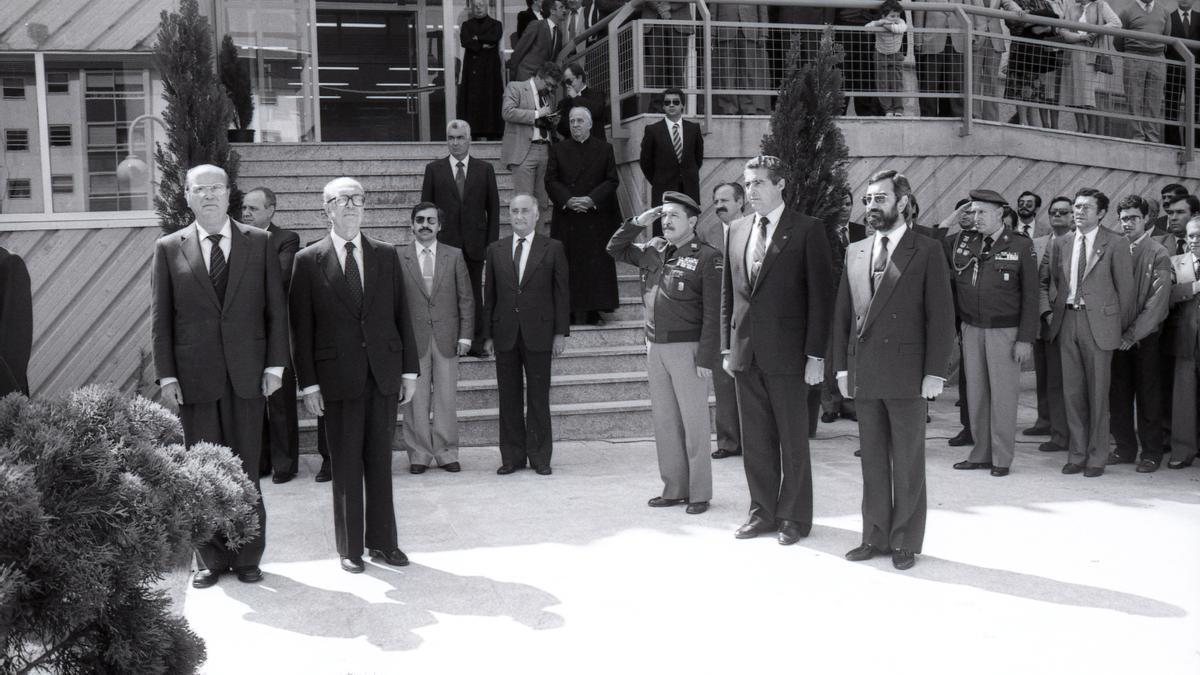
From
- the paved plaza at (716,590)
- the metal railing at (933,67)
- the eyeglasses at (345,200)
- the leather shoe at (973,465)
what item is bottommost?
the paved plaza at (716,590)

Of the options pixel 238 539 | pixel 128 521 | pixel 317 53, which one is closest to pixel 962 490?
pixel 238 539

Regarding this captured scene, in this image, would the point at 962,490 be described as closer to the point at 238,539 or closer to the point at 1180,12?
the point at 238,539

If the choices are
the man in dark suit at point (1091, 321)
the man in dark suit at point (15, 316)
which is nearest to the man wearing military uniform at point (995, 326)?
the man in dark suit at point (1091, 321)

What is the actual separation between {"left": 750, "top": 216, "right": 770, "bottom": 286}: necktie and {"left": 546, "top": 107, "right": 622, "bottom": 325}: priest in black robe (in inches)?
155

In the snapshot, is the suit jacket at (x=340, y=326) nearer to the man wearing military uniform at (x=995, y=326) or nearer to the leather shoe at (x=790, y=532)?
the leather shoe at (x=790, y=532)

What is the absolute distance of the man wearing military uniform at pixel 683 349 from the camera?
6930 millimetres

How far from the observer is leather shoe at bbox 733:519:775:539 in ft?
20.7

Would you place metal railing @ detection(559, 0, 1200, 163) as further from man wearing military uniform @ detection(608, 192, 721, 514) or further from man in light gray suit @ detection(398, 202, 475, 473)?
man wearing military uniform @ detection(608, 192, 721, 514)

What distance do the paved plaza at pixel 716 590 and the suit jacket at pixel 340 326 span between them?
0.95 metres

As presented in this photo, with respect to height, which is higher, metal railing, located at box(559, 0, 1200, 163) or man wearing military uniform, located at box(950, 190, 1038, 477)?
metal railing, located at box(559, 0, 1200, 163)

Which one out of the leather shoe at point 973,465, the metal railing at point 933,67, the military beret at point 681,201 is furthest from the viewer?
the metal railing at point 933,67

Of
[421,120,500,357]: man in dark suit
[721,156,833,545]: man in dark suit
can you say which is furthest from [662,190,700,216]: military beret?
[421,120,500,357]: man in dark suit

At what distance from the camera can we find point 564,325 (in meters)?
8.53

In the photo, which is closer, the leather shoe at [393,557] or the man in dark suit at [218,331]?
the man in dark suit at [218,331]
